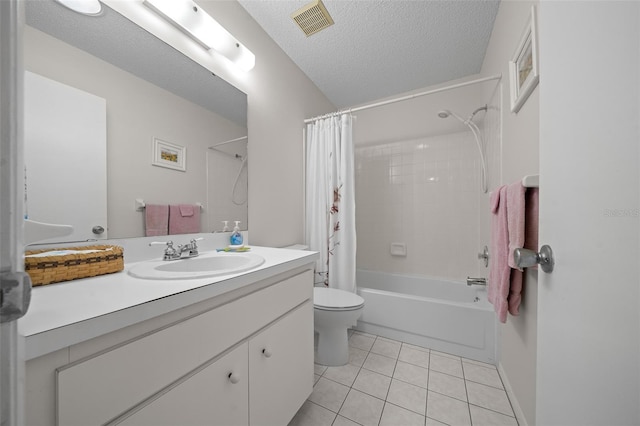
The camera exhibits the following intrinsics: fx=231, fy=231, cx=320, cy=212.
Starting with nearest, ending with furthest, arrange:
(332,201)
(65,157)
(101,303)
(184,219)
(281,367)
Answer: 1. (101,303)
2. (65,157)
3. (281,367)
4. (184,219)
5. (332,201)

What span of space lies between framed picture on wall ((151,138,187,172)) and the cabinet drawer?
28.9 inches

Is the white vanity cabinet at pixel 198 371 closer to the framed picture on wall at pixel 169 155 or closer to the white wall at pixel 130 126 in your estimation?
the white wall at pixel 130 126

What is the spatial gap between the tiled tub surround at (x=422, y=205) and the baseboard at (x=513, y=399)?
35.8 inches

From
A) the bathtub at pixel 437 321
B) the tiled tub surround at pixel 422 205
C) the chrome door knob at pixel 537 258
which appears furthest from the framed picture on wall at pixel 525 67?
the bathtub at pixel 437 321

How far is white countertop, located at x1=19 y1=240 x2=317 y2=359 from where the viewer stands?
1.29 feet

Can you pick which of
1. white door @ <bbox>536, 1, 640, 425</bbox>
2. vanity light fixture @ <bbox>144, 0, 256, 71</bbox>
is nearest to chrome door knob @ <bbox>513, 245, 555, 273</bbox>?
white door @ <bbox>536, 1, 640, 425</bbox>

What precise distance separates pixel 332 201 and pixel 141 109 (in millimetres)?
1285

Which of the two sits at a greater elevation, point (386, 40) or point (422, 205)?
point (386, 40)

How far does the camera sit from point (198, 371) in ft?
2.03

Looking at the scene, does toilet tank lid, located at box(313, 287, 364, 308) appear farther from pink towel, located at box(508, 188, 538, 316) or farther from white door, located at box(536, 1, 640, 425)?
white door, located at box(536, 1, 640, 425)

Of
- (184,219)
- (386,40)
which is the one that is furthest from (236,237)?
(386,40)

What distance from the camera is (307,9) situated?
1.43m

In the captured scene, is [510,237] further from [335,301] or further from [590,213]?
[335,301]

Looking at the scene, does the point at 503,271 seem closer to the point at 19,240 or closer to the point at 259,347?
the point at 259,347
